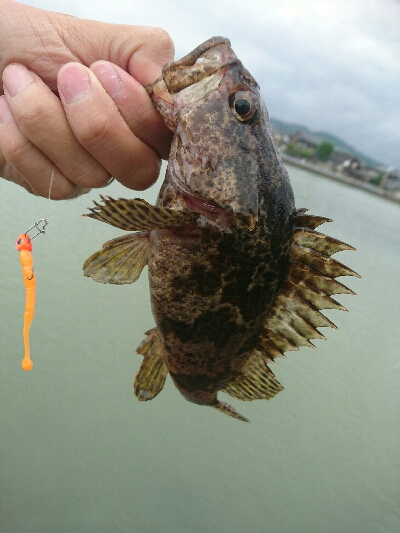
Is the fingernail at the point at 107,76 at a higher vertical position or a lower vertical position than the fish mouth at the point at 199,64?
lower

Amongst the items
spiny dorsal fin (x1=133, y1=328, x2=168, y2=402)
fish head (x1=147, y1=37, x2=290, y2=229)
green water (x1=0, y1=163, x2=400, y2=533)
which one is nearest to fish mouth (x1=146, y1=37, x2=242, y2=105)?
fish head (x1=147, y1=37, x2=290, y2=229)

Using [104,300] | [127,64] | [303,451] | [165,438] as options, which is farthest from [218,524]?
[127,64]

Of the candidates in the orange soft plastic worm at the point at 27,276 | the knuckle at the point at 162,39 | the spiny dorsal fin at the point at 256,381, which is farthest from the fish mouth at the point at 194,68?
the spiny dorsal fin at the point at 256,381

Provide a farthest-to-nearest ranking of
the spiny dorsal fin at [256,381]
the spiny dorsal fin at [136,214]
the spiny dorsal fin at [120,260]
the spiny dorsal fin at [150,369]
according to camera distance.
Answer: the spiny dorsal fin at [150,369] → the spiny dorsal fin at [256,381] → the spiny dorsal fin at [120,260] → the spiny dorsal fin at [136,214]

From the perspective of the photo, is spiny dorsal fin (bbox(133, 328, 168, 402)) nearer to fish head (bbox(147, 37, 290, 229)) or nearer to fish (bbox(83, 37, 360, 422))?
fish (bbox(83, 37, 360, 422))

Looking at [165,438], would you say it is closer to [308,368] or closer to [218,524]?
[218,524]

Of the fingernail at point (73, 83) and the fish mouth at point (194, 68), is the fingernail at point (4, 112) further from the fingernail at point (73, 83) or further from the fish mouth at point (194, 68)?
Answer: the fish mouth at point (194, 68)

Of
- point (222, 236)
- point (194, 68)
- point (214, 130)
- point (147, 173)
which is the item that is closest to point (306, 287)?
point (222, 236)
